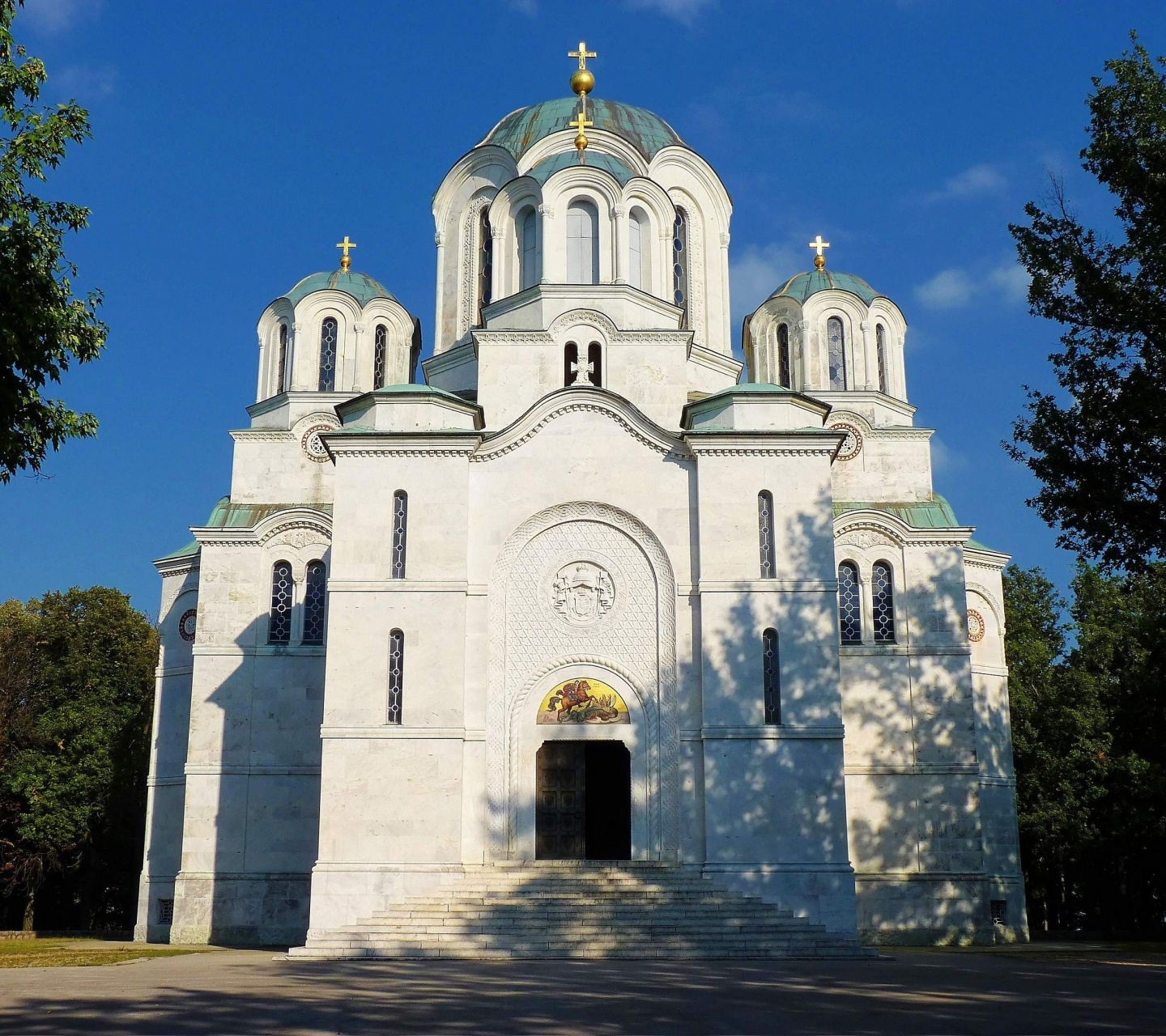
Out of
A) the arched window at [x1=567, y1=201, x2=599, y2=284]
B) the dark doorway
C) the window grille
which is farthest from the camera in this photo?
the arched window at [x1=567, y1=201, x2=599, y2=284]

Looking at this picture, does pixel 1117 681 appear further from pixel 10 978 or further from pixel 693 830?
pixel 10 978

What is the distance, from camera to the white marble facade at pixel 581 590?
64.7ft

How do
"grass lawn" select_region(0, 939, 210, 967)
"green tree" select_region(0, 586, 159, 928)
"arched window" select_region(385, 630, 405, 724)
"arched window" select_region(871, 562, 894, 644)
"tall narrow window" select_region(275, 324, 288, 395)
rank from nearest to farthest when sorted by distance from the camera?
"grass lawn" select_region(0, 939, 210, 967) → "arched window" select_region(385, 630, 405, 724) → "arched window" select_region(871, 562, 894, 644) → "tall narrow window" select_region(275, 324, 288, 395) → "green tree" select_region(0, 586, 159, 928)

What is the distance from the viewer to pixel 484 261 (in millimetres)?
26391

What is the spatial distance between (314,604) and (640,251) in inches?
358

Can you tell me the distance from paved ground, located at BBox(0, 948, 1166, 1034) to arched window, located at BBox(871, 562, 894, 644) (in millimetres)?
8461

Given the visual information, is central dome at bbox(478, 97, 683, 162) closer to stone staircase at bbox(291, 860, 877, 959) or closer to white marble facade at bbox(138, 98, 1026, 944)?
white marble facade at bbox(138, 98, 1026, 944)

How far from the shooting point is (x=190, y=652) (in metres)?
26.1

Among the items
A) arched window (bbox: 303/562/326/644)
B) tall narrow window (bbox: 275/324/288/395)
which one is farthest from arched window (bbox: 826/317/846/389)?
tall narrow window (bbox: 275/324/288/395)

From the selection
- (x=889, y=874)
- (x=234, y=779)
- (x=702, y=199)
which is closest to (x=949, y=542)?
(x=889, y=874)

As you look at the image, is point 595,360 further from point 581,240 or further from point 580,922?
point 580,922

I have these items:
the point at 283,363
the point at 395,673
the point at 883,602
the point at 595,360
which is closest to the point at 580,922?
the point at 395,673

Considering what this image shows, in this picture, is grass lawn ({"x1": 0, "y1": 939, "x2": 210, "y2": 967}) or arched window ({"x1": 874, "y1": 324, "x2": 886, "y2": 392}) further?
arched window ({"x1": 874, "y1": 324, "x2": 886, "y2": 392})

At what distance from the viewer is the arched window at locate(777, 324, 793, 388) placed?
1096 inches
